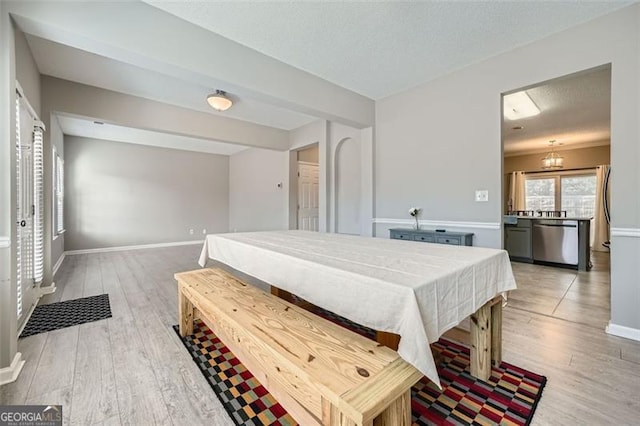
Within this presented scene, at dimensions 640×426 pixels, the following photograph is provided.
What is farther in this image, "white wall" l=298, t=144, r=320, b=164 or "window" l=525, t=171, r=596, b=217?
"window" l=525, t=171, r=596, b=217

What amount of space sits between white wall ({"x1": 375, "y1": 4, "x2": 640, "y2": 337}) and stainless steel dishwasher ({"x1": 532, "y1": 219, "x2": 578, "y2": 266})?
2788 mm

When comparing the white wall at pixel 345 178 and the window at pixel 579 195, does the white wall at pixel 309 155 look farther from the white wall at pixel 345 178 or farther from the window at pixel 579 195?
the window at pixel 579 195

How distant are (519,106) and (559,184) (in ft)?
15.4

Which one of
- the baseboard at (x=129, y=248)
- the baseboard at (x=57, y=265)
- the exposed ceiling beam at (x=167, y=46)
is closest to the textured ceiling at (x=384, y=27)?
the exposed ceiling beam at (x=167, y=46)

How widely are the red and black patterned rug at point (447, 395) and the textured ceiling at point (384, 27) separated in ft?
8.71

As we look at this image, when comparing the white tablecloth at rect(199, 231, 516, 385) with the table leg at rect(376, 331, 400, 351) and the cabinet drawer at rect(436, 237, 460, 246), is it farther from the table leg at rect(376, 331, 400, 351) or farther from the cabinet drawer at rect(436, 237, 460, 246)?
the cabinet drawer at rect(436, 237, 460, 246)

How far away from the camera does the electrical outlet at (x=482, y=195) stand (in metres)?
3.04

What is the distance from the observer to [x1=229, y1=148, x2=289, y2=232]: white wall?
20.1ft

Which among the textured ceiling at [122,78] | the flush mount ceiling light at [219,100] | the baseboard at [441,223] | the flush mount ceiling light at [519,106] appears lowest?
the baseboard at [441,223]

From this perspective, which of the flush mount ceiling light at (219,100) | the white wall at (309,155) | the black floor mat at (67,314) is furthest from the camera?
the white wall at (309,155)

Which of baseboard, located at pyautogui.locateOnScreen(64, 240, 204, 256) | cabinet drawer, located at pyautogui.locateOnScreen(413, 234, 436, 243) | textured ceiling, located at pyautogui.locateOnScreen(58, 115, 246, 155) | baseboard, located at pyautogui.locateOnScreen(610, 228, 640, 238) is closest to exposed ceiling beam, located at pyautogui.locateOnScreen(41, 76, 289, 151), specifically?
textured ceiling, located at pyautogui.locateOnScreen(58, 115, 246, 155)

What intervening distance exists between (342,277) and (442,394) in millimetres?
985

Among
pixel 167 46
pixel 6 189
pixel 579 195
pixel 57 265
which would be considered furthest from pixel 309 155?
pixel 579 195

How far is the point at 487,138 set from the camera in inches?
118
